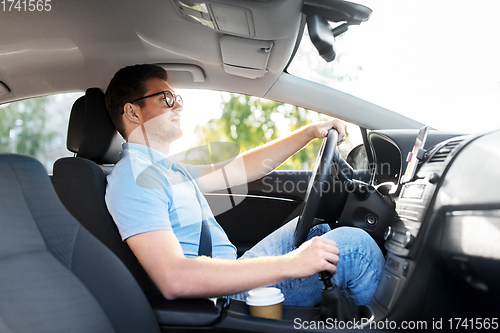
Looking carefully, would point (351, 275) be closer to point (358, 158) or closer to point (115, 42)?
point (358, 158)

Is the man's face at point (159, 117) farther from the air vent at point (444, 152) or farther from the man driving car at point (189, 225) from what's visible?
the air vent at point (444, 152)

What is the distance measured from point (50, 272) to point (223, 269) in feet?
1.28

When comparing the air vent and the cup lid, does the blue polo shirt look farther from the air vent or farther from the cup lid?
the air vent

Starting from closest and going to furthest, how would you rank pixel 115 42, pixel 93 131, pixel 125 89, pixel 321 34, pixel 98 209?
1. pixel 98 209
2. pixel 321 34
3. pixel 93 131
4. pixel 125 89
5. pixel 115 42

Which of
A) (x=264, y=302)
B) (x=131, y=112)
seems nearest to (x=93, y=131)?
(x=131, y=112)

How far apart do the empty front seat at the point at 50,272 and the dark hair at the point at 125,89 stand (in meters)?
0.54

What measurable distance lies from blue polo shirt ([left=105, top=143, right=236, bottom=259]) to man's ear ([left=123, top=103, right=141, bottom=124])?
0.14 meters

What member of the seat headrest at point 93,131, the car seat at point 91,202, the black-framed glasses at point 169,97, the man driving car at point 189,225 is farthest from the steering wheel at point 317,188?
the seat headrest at point 93,131

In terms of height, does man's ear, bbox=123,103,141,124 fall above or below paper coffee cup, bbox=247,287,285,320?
above

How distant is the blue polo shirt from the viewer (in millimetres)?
1070

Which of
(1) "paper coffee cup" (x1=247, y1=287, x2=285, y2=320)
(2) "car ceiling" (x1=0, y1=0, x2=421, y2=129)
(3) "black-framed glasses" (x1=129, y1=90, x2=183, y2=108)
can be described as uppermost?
(2) "car ceiling" (x1=0, y1=0, x2=421, y2=129)

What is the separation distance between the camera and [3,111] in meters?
2.18

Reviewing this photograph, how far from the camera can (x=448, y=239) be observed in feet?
3.16

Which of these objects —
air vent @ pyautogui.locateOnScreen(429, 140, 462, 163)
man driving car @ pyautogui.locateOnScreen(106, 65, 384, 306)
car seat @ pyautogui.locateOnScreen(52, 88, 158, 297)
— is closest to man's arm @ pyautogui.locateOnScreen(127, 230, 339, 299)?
man driving car @ pyautogui.locateOnScreen(106, 65, 384, 306)
